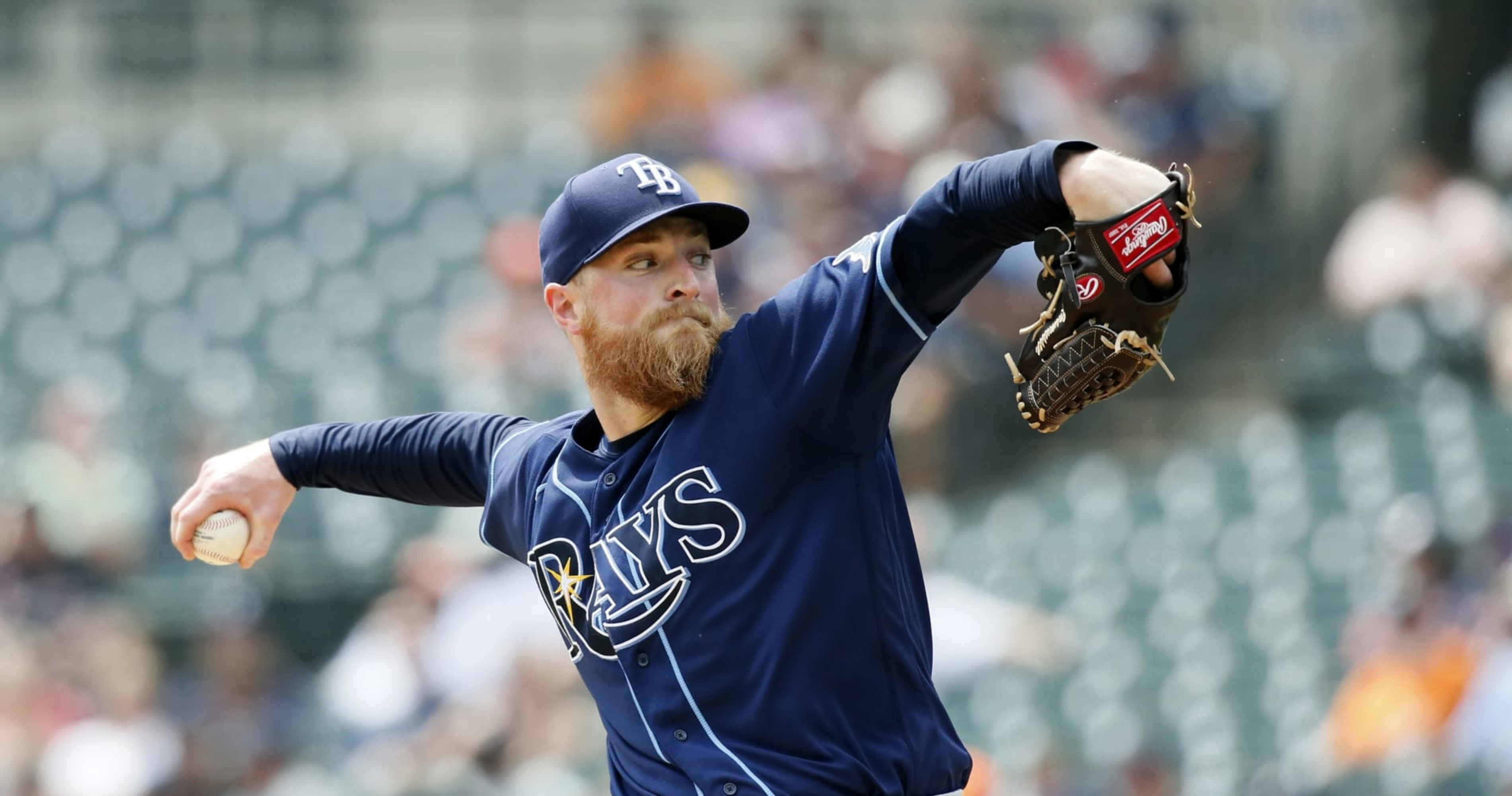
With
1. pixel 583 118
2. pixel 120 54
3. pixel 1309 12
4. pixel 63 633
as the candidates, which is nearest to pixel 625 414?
pixel 63 633

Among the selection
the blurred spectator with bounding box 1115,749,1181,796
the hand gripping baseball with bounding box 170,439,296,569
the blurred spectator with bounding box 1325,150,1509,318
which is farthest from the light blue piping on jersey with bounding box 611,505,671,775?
the blurred spectator with bounding box 1325,150,1509,318

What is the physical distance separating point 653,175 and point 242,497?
3.57 ft

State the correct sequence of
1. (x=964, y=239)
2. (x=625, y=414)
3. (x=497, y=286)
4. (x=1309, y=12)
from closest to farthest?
(x=964, y=239)
(x=625, y=414)
(x=497, y=286)
(x=1309, y=12)

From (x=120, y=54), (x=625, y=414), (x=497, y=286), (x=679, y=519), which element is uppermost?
(x=120, y=54)

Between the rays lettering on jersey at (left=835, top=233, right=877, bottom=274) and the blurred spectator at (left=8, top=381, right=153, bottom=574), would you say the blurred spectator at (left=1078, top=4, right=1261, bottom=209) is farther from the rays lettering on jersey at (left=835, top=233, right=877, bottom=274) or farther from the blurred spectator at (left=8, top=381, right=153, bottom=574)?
the rays lettering on jersey at (left=835, top=233, right=877, bottom=274)

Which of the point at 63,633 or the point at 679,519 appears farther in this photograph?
the point at 63,633

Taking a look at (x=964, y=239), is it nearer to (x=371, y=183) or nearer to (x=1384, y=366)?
(x=1384, y=366)

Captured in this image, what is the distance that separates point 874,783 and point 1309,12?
9.82m

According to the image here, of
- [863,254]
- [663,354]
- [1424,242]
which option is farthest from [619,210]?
[1424,242]

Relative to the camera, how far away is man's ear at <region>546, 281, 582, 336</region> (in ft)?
11.0

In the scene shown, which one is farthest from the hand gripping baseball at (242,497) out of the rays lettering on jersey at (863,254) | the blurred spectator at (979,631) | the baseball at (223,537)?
the blurred spectator at (979,631)

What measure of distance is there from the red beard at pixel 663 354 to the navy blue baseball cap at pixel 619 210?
133 millimetres

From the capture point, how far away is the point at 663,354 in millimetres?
3158

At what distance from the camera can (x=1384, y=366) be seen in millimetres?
9672
